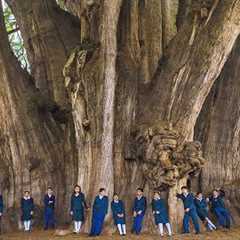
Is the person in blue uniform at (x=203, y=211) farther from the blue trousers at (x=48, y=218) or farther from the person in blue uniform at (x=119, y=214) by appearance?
the blue trousers at (x=48, y=218)

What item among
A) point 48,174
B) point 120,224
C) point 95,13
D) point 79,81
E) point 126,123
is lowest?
point 120,224

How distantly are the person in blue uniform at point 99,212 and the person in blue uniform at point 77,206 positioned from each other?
0.87 ft

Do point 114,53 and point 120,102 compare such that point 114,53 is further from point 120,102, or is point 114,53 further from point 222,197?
point 222,197

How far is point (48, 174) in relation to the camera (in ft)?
29.8

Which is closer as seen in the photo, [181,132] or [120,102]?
[181,132]

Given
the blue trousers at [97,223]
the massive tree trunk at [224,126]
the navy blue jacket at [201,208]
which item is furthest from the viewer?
the massive tree trunk at [224,126]

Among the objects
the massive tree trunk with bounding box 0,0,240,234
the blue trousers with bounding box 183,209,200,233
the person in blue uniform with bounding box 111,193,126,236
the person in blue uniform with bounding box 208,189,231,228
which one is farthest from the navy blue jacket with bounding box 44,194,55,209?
the person in blue uniform with bounding box 208,189,231,228

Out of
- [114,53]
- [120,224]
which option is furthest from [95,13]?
[120,224]

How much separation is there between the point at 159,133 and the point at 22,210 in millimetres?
2510

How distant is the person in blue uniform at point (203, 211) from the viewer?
845 cm

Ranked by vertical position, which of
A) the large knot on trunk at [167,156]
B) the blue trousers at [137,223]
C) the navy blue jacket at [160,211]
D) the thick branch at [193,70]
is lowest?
the blue trousers at [137,223]

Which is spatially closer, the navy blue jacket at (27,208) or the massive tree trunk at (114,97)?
the massive tree trunk at (114,97)

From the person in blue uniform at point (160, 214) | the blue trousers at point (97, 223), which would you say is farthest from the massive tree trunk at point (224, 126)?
the blue trousers at point (97, 223)

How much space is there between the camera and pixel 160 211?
7895mm
